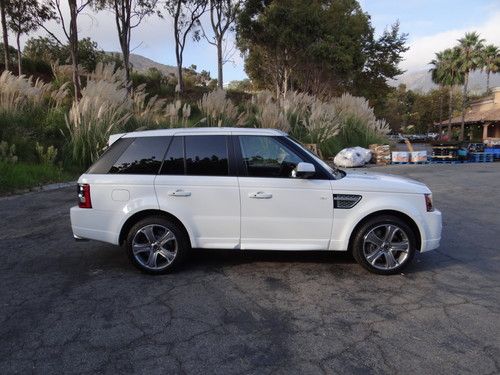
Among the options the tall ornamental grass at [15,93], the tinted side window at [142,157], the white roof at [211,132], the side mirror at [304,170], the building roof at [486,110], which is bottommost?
the side mirror at [304,170]

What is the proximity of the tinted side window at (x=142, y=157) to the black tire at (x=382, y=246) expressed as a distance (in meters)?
2.51

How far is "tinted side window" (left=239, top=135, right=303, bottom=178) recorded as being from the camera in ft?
16.0

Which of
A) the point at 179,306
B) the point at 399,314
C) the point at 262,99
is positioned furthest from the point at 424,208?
the point at 262,99

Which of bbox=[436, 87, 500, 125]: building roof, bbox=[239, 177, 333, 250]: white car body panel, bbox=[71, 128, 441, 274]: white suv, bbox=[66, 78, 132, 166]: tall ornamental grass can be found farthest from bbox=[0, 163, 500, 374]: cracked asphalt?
bbox=[436, 87, 500, 125]: building roof

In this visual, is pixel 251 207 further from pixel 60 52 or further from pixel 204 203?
pixel 60 52

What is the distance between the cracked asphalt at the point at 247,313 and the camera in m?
3.19

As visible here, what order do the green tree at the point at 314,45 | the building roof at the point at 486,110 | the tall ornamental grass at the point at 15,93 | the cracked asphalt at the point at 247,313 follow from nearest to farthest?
the cracked asphalt at the point at 247,313, the tall ornamental grass at the point at 15,93, the green tree at the point at 314,45, the building roof at the point at 486,110

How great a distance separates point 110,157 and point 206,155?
1178mm

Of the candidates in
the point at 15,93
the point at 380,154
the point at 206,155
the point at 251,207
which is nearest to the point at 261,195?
the point at 251,207

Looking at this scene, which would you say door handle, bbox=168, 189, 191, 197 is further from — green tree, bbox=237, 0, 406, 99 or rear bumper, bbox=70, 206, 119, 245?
green tree, bbox=237, 0, 406, 99

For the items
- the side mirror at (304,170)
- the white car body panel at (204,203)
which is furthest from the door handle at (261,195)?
the side mirror at (304,170)

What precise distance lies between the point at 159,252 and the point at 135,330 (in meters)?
1.35

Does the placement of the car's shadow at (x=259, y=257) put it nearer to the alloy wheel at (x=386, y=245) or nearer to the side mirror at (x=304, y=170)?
the alloy wheel at (x=386, y=245)

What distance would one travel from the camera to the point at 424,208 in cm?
486
